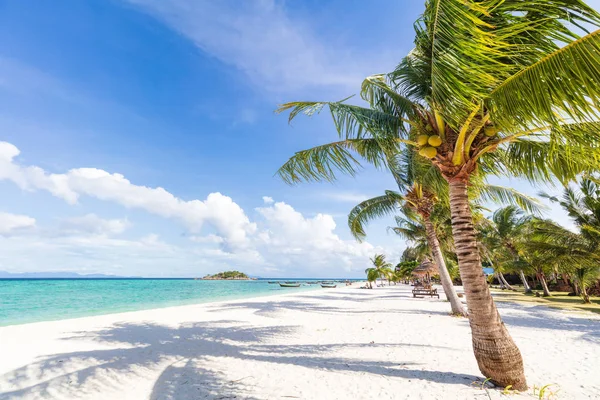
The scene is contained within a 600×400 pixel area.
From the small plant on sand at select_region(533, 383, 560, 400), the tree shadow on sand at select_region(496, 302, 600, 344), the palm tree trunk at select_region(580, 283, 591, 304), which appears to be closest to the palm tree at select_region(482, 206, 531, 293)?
the palm tree trunk at select_region(580, 283, 591, 304)

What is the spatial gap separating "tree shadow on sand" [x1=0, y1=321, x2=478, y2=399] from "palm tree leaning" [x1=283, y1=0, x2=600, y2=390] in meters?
1.78

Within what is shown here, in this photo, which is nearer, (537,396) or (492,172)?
(537,396)

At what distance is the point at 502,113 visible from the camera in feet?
10.1

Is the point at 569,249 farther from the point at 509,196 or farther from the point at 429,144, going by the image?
the point at 429,144

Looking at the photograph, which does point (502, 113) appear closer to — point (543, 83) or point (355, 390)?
point (543, 83)

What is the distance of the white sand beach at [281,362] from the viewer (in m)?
4.54

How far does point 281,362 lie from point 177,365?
2.14 meters

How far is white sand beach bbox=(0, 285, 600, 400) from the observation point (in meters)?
4.54

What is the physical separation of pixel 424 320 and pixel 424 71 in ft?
30.9

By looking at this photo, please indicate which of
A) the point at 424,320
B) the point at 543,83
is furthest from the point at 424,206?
the point at 543,83

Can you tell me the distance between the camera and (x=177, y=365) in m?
5.88

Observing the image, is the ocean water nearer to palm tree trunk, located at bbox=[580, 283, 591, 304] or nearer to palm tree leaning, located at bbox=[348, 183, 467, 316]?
palm tree leaning, located at bbox=[348, 183, 467, 316]

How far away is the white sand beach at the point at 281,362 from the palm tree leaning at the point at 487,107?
1292 millimetres

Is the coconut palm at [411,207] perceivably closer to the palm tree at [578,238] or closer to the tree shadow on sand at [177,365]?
the tree shadow on sand at [177,365]
